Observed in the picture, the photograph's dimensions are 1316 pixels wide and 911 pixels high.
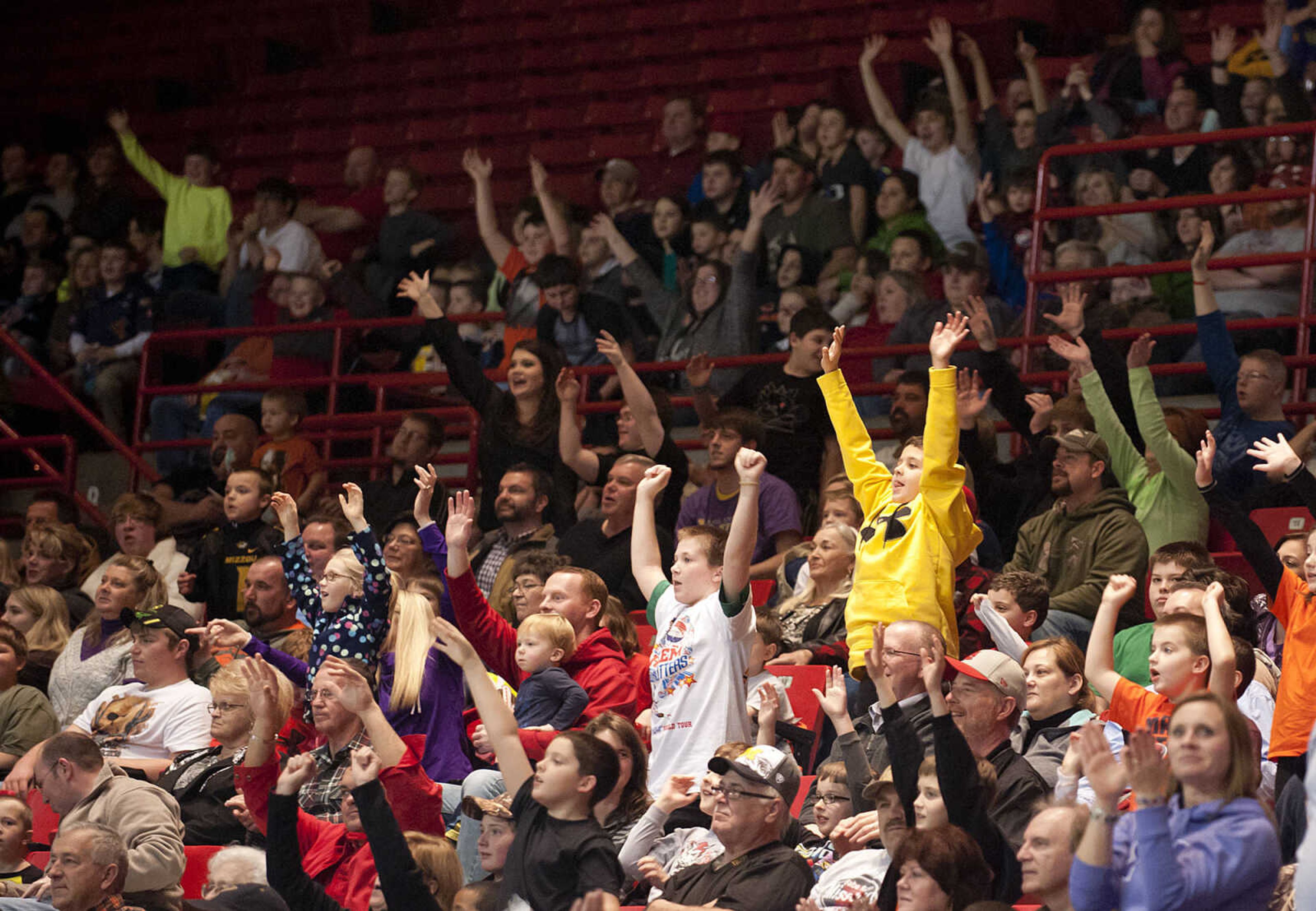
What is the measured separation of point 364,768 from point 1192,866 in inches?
88.2

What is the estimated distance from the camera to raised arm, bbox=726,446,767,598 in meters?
5.86

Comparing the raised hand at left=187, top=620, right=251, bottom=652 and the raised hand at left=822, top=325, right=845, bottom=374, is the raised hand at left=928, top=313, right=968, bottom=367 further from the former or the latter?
the raised hand at left=187, top=620, right=251, bottom=652

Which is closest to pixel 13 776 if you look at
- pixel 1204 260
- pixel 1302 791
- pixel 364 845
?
pixel 364 845

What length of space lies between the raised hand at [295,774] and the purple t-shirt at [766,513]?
3072 mm

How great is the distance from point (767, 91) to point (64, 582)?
18.7 feet

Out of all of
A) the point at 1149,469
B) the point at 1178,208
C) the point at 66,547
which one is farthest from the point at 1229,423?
the point at 66,547

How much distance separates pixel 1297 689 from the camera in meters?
5.46

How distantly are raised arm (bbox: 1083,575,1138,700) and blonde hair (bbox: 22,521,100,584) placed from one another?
5.40 metres

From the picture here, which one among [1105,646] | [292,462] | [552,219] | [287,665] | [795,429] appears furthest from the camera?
[552,219]

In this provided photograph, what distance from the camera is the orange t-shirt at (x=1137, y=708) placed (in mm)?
5332

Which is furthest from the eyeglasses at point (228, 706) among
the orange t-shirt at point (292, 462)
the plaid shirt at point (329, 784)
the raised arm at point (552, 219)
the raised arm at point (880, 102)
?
the raised arm at point (880, 102)

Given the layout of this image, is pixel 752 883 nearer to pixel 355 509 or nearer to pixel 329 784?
pixel 329 784

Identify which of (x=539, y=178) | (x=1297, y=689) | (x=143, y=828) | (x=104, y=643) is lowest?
(x=143, y=828)

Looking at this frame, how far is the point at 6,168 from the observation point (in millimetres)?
13789
